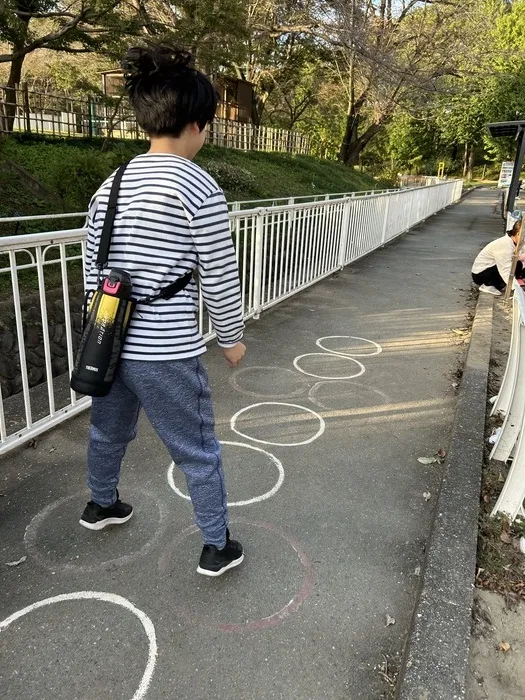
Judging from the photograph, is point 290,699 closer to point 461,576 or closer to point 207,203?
point 461,576

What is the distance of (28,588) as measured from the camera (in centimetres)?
216

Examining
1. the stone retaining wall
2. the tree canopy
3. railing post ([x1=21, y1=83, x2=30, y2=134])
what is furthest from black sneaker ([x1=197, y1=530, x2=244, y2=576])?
railing post ([x1=21, y1=83, x2=30, y2=134])

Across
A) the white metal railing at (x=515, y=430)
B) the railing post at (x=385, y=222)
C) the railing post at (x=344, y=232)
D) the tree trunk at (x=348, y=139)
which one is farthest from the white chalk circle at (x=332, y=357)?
the tree trunk at (x=348, y=139)

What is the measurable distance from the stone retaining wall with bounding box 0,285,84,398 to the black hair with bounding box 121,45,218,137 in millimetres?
3771

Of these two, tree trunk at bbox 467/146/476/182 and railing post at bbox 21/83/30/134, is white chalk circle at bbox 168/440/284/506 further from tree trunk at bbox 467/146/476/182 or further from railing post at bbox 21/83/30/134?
tree trunk at bbox 467/146/476/182

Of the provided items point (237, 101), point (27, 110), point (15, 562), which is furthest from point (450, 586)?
point (237, 101)

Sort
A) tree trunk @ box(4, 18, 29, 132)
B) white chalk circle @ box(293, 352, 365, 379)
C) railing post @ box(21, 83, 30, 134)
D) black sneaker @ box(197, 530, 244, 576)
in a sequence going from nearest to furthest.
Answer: black sneaker @ box(197, 530, 244, 576)
white chalk circle @ box(293, 352, 365, 379)
tree trunk @ box(4, 18, 29, 132)
railing post @ box(21, 83, 30, 134)

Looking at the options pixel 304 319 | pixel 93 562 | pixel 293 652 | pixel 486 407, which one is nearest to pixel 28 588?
pixel 93 562

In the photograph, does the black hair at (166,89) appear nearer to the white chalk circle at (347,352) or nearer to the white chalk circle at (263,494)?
the white chalk circle at (263,494)

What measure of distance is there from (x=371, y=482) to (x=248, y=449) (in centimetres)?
78

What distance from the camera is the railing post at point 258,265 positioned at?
5488mm

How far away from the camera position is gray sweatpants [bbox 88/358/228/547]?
6.30 ft

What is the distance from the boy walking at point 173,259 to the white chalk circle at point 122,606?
0.41 metres

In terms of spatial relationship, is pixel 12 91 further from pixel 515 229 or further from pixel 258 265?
pixel 515 229
